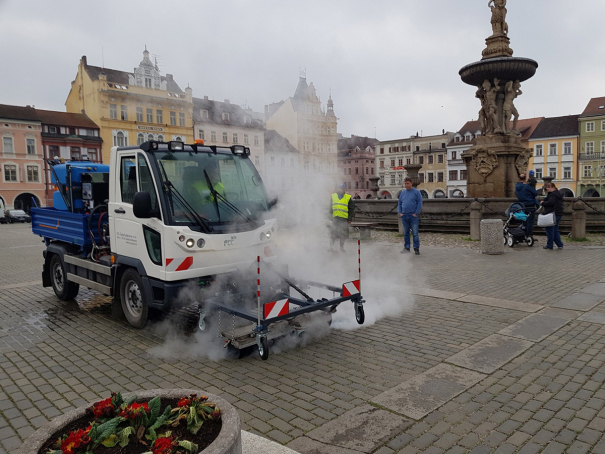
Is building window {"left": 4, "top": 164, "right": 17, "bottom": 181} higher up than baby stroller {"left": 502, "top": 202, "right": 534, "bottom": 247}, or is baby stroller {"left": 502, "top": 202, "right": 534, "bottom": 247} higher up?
building window {"left": 4, "top": 164, "right": 17, "bottom": 181}

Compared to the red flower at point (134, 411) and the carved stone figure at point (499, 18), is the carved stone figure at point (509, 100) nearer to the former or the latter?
the carved stone figure at point (499, 18)

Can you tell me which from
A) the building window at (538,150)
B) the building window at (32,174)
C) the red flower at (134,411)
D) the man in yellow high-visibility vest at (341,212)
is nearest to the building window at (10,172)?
the building window at (32,174)

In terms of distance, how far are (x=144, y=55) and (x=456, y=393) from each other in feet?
26.8

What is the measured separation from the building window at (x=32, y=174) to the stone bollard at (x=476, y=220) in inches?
2125

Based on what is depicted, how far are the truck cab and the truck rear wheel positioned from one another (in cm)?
140

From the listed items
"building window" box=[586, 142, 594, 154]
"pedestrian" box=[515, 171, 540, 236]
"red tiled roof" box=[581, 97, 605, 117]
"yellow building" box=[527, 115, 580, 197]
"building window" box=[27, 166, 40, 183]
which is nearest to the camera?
"pedestrian" box=[515, 171, 540, 236]

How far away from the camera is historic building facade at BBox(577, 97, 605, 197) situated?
6131cm

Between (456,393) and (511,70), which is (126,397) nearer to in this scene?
(456,393)

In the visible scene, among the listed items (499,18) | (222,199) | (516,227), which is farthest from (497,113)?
(222,199)

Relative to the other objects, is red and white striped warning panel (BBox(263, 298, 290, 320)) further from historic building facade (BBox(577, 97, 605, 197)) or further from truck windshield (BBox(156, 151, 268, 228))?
historic building facade (BBox(577, 97, 605, 197))

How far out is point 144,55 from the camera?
29.6 ft

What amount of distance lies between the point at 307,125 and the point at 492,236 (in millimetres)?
6215

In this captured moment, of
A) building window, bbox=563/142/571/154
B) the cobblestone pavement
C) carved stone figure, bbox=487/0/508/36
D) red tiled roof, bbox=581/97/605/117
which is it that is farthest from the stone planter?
building window, bbox=563/142/571/154

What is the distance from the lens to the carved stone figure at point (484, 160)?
1905cm
